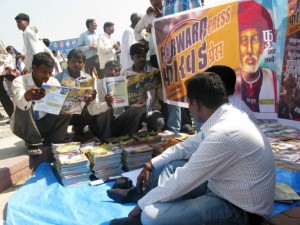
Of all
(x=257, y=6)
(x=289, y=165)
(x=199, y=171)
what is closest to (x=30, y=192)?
(x=199, y=171)

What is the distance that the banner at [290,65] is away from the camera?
342 centimetres

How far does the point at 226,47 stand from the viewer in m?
3.84

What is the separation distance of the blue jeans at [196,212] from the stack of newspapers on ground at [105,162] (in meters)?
1.36

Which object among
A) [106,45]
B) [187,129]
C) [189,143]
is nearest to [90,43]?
[106,45]

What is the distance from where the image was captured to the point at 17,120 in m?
3.52

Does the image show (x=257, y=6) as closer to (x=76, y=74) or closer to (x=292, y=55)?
(x=292, y=55)

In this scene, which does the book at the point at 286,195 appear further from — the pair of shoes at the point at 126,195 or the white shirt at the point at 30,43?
the white shirt at the point at 30,43

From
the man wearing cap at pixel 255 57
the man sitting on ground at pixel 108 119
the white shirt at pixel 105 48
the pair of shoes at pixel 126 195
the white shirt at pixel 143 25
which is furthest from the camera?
the white shirt at pixel 105 48

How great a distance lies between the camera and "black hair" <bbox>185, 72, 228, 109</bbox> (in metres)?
1.80

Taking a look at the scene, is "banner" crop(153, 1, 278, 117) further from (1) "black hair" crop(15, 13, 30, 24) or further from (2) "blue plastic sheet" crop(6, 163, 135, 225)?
(1) "black hair" crop(15, 13, 30, 24)

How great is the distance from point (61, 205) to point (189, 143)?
1.22 meters

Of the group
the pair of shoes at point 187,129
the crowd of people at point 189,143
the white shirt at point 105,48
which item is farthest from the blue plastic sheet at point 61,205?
the white shirt at point 105,48

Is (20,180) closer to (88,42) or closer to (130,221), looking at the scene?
(130,221)

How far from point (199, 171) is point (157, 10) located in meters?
3.41
